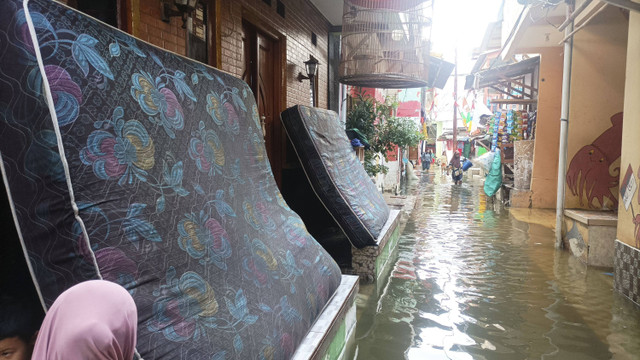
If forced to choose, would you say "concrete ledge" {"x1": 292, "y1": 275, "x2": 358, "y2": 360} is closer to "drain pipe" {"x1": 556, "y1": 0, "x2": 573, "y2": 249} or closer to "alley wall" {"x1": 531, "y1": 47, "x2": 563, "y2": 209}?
"drain pipe" {"x1": 556, "y1": 0, "x2": 573, "y2": 249}

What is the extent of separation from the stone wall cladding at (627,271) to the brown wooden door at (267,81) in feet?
12.1

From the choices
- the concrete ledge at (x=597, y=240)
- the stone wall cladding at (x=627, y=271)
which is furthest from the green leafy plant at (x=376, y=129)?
the stone wall cladding at (x=627, y=271)

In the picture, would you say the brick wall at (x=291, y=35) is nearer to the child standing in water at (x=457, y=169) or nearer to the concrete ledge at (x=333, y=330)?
the concrete ledge at (x=333, y=330)

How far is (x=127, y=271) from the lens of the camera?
1.28 meters

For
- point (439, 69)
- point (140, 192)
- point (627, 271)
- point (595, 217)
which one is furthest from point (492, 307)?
point (439, 69)

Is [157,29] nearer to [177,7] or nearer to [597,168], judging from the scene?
[177,7]

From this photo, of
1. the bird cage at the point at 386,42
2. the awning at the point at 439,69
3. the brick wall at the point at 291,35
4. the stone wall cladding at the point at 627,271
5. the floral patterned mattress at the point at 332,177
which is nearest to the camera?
the stone wall cladding at the point at 627,271

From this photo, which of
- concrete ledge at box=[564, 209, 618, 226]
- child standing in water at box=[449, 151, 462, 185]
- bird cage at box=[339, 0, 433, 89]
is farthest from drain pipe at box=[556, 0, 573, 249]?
child standing in water at box=[449, 151, 462, 185]

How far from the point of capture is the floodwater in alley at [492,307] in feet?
9.67

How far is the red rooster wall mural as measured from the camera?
6367mm

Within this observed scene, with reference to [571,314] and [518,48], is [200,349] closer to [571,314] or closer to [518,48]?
[571,314]

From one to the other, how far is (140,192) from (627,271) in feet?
13.9

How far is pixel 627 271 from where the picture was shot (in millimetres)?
3906

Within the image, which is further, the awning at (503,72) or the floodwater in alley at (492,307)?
the awning at (503,72)
